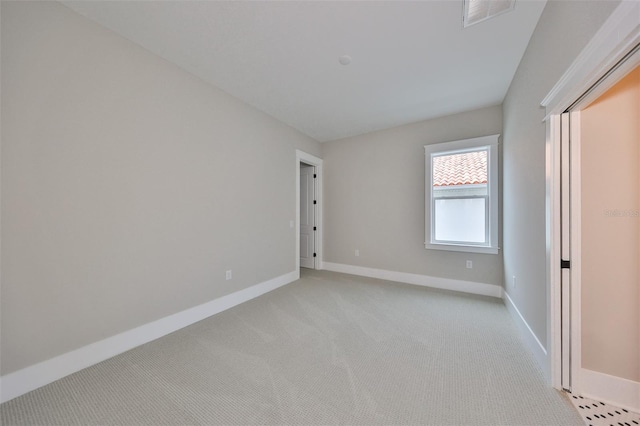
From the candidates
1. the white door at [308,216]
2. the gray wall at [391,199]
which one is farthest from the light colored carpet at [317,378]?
the white door at [308,216]

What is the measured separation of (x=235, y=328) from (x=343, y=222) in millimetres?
2846

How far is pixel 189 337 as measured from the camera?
2.32 meters

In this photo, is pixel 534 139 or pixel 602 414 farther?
pixel 534 139

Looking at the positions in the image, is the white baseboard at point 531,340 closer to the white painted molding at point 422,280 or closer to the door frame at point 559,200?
the door frame at point 559,200

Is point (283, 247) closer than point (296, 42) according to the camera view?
No

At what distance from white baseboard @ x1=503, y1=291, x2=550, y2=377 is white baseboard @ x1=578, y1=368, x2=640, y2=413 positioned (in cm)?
19

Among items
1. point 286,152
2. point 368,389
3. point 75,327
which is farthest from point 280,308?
point 286,152

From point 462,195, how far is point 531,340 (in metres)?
2.13

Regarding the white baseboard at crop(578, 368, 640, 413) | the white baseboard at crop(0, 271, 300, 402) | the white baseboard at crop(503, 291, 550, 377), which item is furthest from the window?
the white baseboard at crop(0, 271, 300, 402)

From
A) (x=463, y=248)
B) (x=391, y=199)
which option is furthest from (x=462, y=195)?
(x=391, y=199)

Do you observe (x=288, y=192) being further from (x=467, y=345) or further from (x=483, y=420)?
(x=483, y=420)

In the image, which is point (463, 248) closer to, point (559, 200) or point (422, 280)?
point (422, 280)

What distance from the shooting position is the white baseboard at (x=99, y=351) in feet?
5.11

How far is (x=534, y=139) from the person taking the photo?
2.00 m
